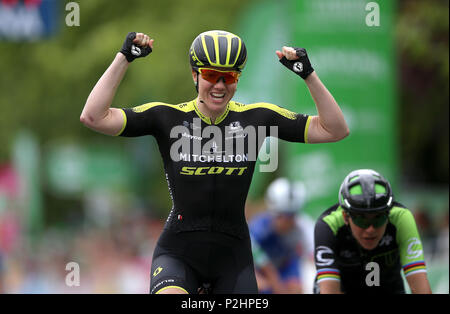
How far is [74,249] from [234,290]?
17.0 meters

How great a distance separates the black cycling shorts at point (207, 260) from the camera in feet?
17.3

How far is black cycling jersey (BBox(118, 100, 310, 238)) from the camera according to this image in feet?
17.4

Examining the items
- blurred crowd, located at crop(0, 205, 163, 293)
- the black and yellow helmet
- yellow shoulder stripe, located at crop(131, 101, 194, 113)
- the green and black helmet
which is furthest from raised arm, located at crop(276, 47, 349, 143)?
blurred crowd, located at crop(0, 205, 163, 293)

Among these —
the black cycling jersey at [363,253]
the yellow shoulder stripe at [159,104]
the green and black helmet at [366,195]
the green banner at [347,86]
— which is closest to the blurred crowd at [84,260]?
the green banner at [347,86]

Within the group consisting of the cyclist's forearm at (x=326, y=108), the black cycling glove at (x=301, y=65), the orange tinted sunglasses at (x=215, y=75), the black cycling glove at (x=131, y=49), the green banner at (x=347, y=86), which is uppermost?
the green banner at (x=347, y=86)

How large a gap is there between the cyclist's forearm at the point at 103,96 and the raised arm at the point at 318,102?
42.0 inches

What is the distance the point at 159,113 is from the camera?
17.6ft

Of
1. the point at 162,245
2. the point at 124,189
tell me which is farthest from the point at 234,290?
the point at 124,189

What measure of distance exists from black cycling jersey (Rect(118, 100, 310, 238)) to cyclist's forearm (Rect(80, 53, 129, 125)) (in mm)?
189

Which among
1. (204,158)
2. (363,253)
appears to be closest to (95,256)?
(363,253)

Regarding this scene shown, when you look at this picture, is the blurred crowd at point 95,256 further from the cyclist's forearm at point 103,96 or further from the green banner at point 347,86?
the cyclist's forearm at point 103,96

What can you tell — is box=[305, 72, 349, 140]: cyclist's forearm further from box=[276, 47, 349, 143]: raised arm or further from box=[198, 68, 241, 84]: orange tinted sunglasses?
box=[198, 68, 241, 84]: orange tinted sunglasses

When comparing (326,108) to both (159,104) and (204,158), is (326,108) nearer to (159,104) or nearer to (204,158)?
(204,158)

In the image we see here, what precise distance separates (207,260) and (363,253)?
1.46 m
